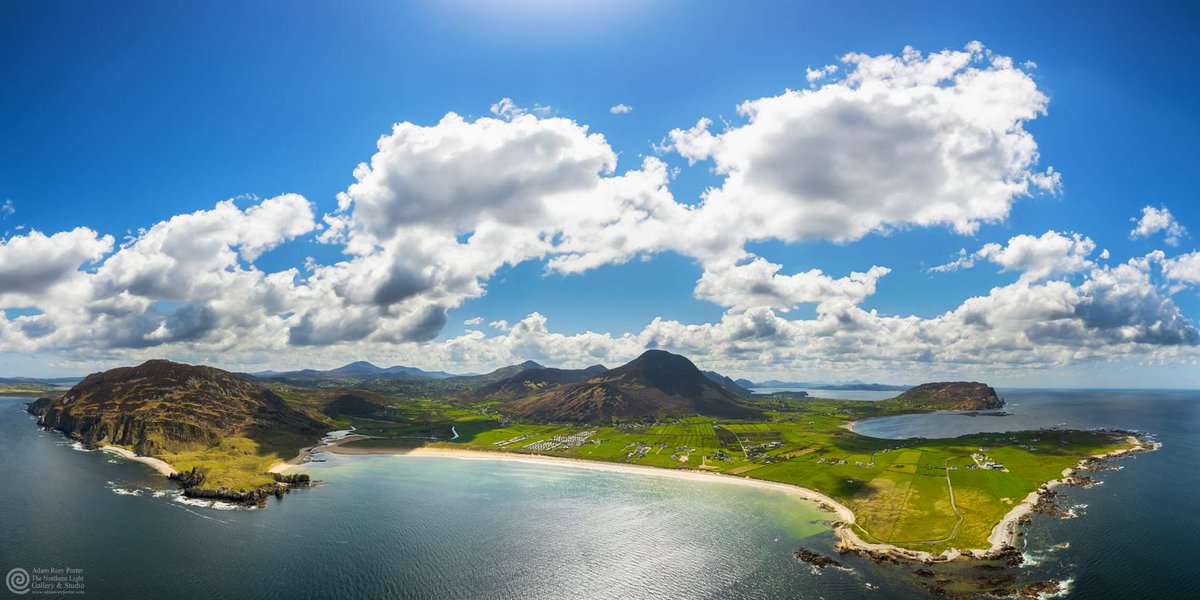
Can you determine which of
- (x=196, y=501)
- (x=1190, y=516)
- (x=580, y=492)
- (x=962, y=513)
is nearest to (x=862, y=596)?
(x=962, y=513)

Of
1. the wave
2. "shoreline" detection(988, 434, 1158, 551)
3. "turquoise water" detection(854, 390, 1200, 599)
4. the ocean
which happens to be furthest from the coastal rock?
"turquoise water" detection(854, 390, 1200, 599)

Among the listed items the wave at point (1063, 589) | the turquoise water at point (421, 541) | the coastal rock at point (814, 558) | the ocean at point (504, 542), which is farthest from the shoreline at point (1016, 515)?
the coastal rock at point (814, 558)

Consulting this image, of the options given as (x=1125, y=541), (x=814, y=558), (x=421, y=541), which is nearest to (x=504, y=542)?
(x=421, y=541)

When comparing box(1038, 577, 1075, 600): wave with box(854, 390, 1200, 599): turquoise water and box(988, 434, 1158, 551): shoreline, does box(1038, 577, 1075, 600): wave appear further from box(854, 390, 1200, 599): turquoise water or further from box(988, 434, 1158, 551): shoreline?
box(988, 434, 1158, 551): shoreline

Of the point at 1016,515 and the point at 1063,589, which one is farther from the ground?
the point at 1016,515

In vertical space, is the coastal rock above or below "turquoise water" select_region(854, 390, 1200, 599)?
below

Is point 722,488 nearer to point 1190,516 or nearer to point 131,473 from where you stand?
point 1190,516

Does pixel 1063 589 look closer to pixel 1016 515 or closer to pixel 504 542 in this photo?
pixel 1016 515

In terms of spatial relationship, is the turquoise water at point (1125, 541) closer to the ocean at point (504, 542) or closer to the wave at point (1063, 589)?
the ocean at point (504, 542)

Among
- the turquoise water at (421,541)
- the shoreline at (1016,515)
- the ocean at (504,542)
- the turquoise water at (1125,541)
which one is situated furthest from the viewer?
the shoreline at (1016,515)
